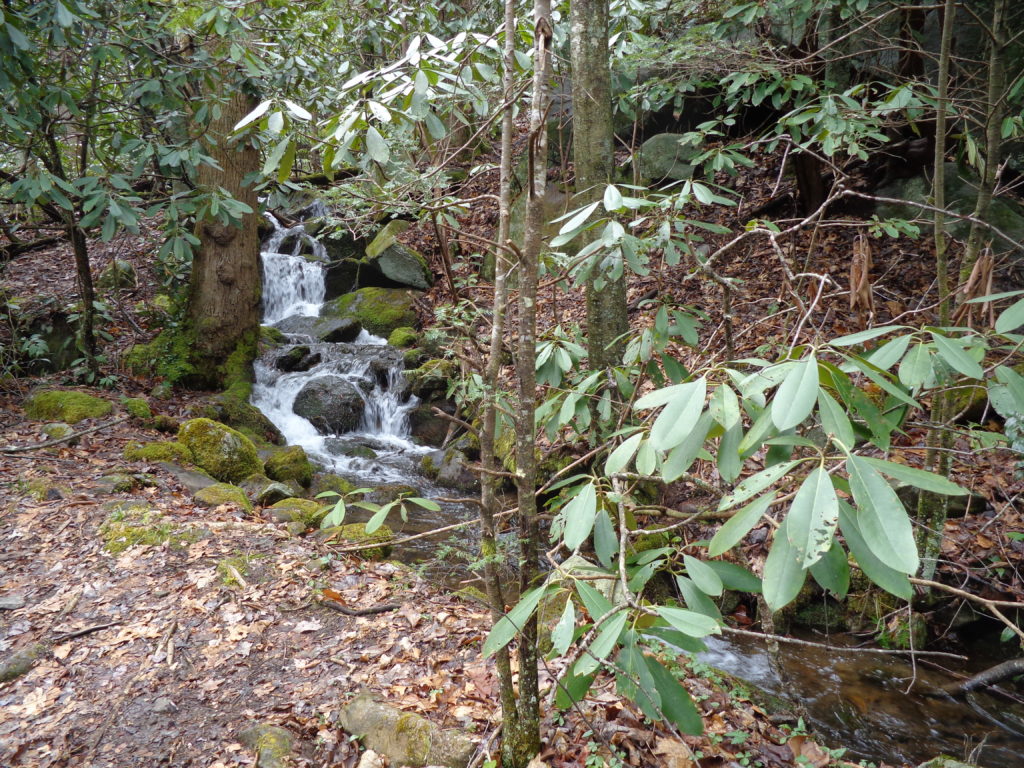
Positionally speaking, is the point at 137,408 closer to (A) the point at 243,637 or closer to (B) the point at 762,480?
(A) the point at 243,637

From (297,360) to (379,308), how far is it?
2094 millimetres

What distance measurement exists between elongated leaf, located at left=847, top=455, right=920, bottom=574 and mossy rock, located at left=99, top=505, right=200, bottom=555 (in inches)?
158

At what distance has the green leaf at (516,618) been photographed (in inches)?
48.2

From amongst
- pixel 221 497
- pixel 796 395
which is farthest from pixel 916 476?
pixel 221 497

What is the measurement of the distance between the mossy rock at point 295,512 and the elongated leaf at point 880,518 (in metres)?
4.14

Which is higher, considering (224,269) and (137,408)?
(224,269)

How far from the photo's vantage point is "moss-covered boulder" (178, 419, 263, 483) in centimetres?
545

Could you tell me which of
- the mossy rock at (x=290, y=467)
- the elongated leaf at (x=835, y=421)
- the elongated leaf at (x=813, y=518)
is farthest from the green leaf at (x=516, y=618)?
the mossy rock at (x=290, y=467)

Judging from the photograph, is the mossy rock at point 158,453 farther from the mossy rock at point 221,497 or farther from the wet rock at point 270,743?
the wet rock at point 270,743

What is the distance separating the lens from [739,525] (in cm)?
103

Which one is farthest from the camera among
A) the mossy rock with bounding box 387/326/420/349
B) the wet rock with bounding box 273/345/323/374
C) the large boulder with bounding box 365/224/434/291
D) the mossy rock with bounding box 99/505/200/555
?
the large boulder with bounding box 365/224/434/291

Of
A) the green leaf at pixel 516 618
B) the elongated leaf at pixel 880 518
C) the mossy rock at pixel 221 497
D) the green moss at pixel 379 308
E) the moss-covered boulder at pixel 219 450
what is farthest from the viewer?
the green moss at pixel 379 308

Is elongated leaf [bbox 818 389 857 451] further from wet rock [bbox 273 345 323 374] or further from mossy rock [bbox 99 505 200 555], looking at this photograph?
wet rock [bbox 273 345 323 374]

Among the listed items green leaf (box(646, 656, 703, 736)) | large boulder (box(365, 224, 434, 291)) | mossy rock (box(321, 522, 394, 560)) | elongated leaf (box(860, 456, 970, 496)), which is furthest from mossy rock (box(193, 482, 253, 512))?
large boulder (box(365, 224, 434, 291))
